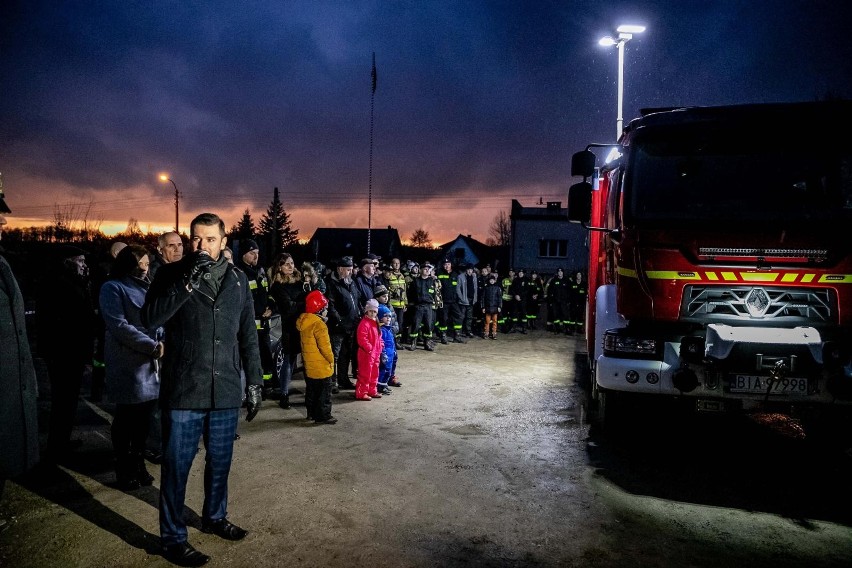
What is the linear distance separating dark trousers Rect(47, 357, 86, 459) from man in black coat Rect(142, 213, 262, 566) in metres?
2.04

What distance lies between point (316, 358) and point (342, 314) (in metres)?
1.51

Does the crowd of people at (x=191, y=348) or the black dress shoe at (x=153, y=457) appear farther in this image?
the black dress shoe at (x=153, y=457)

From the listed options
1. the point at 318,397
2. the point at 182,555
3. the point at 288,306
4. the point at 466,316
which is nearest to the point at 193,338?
the point at 182,555

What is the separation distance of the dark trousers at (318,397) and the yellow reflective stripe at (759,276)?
4.27 m

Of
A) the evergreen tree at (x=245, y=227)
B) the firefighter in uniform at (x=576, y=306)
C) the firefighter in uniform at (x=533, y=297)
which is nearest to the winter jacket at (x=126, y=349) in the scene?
the firefighter in uniform at (x=576, y=306)

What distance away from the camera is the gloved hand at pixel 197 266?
9.51 feet

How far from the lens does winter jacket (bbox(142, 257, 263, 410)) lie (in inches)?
115

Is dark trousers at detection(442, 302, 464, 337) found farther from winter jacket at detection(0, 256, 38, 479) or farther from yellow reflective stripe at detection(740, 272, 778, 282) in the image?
winter jacket at detection(0, 256, 38, 479)

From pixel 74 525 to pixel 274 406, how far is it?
311 centimetres

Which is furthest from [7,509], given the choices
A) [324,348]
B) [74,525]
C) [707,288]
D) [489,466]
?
[707,288]

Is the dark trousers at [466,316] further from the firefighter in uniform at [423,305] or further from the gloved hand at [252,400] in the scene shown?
the gloved hand at [252,400]

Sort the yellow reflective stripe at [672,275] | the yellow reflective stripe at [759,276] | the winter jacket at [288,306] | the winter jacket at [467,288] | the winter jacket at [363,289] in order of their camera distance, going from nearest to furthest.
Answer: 1. the yellow reflective stripe at [759,276]
2. the yellow reflective stripe at [672,275]
3. the winter jacket at [288,306]
4. the winter jacket at [363,289]
5. the winter jacket at [467,288]

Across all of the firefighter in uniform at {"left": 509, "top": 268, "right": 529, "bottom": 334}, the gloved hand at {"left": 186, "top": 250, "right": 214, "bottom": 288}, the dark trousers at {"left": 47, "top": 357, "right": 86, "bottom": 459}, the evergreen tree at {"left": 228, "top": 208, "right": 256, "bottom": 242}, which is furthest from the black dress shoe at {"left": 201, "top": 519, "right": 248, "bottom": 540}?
the evergreen tree at {"left": 228, "top": 208, "right": 256, "bottom": 242}

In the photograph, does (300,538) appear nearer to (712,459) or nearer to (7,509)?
(7,509)
